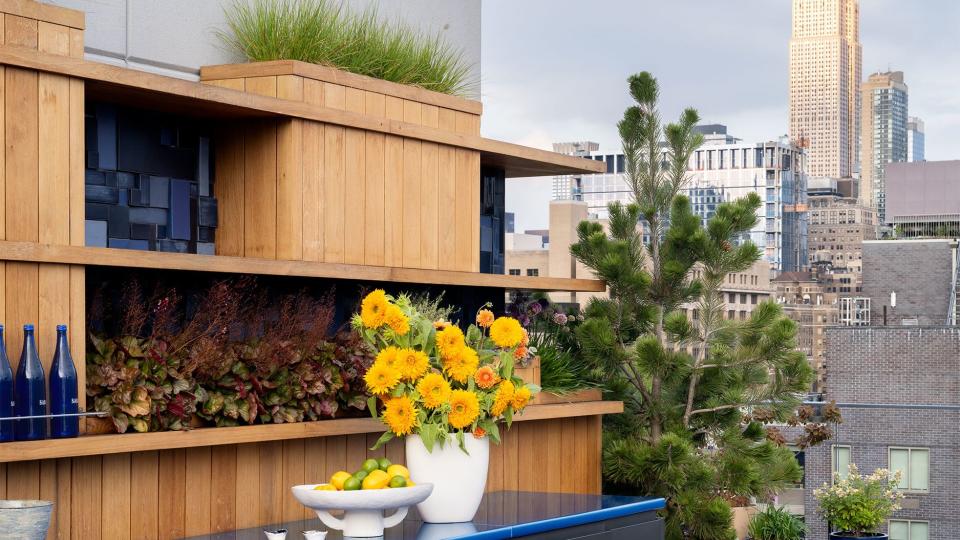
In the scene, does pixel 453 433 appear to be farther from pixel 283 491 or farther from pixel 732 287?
pixel 732 287

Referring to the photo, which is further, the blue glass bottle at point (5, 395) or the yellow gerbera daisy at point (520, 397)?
the yellow gerbera daisy at point (520, 397)

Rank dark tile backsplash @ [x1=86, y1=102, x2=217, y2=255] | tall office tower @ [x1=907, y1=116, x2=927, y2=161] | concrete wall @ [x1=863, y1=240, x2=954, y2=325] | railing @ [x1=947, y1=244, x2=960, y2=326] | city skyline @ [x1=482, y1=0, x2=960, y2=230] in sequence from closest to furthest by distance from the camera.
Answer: dark tile backsplash @ [x1=86, y1=102, x2=217, y2=255] → city skyline @ [x1=482, y1=0, x2=960, y2=230] → railing @ [x1=947, y1=244, x2=960, y2=326] → concrete wall @ [x1=863, y1=240, x2=954, y2=325] → tall office tower @ [x1=907, y1=116, x2=927, y2=161]

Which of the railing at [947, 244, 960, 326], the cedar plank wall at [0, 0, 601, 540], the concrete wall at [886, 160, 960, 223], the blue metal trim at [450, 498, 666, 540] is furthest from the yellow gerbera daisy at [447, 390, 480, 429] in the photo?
the concrete wall at [886, 160, 960, 223]

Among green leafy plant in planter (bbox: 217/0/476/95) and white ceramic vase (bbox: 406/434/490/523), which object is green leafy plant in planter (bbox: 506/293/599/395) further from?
white ceramic vase (bbox: 406/434/490/523)

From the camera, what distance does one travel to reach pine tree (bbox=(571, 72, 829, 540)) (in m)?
6.11

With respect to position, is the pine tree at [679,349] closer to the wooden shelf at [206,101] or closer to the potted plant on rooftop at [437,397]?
the wooden shelf at [206,101]

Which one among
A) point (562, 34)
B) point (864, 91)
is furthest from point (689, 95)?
point (864, 91)

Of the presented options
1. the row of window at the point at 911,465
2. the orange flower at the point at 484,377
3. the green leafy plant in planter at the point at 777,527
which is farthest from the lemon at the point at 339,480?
the row of window at the point at 911,465

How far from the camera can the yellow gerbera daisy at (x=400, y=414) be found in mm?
3895

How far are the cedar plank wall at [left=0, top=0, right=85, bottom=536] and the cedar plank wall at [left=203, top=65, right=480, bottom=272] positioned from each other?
830mm

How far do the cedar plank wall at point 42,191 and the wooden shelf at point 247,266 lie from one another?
5 cm

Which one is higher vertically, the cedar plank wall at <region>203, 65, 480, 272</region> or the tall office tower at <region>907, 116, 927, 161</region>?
the tall office tower at <region>907, 116, 927, 161</region>

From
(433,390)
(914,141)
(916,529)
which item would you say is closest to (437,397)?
(433,390)

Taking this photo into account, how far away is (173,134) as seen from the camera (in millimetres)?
4262
